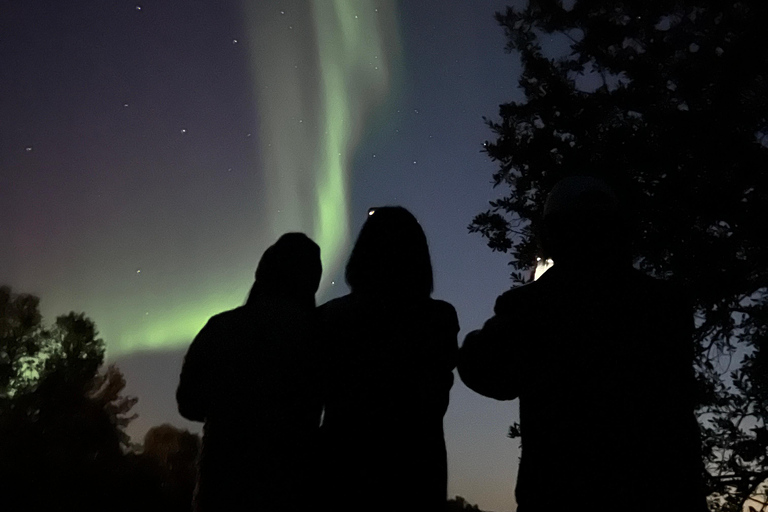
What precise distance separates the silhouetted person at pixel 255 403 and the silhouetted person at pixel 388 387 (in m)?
0.24

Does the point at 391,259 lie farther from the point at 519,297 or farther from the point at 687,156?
the point at 687,156

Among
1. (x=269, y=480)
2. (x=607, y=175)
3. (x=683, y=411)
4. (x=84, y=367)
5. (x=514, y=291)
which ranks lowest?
(x=269, y=480)

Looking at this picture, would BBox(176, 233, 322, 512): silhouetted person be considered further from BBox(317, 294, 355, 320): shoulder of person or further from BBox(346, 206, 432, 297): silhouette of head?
BBox(346, 206, 432, 297): silhouette of head

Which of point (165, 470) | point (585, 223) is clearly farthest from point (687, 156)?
point (165, 470)

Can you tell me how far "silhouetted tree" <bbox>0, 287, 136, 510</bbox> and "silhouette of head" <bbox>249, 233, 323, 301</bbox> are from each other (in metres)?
18.8

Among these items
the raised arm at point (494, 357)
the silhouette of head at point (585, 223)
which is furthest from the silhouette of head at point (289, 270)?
the silhouette of head at point (585, 223)

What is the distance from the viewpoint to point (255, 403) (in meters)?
2.11

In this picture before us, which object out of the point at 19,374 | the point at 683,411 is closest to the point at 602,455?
the point at 683,411

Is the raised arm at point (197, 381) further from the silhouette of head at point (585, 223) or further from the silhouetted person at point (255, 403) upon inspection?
the silhouette of head at point (585, 223)

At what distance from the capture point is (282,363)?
6.99 ft

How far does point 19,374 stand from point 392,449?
20.8m

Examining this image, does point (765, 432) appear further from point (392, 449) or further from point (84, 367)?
point (84, 367)

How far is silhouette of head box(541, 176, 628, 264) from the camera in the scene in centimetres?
156

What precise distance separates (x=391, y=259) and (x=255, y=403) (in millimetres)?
816
